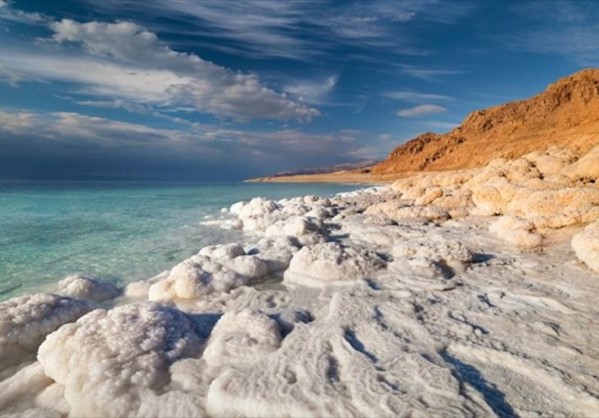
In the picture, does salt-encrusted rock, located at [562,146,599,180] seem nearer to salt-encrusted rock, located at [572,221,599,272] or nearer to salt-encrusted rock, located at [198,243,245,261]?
salt-encrusted rock, located at [572,221,599,272]

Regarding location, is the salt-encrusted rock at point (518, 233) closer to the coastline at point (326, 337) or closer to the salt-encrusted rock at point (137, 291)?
the coastline at point (326, 337)

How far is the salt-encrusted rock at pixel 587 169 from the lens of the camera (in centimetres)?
1113

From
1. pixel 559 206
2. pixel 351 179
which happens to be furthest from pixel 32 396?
pixel 351 179

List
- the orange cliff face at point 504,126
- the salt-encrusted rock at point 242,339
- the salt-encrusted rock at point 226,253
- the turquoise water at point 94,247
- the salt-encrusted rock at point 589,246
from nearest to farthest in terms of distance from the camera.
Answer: the salt-encrusted rock at point 242,339, the salt-encrusted rock at point 589,246, the salt-encrusted rock at point 226,253, the turquoise water at point 94,247, the orange cliff face at point 504,126

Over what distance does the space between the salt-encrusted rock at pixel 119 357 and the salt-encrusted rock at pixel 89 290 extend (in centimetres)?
Answer: 244

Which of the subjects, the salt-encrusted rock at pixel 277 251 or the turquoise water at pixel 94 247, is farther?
the turquoise water at pixel 94 247

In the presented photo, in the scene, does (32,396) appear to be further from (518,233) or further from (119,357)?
(518,233)

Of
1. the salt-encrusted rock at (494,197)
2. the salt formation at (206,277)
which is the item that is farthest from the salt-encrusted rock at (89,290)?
the salt-encrusted rock at (494,197)

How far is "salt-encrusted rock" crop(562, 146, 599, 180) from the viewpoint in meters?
11.1

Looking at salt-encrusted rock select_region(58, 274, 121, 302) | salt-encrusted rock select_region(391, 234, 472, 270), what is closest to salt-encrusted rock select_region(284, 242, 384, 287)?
salt-encrusted rock select_region(391, 234, 472, 270)

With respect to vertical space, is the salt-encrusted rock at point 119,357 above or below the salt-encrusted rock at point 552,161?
below

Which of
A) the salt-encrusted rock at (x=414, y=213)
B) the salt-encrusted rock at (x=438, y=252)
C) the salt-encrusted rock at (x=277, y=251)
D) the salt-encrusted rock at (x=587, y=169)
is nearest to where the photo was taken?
the salt-encrusted rock at (x=438, y=252)

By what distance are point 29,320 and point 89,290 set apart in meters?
1.87

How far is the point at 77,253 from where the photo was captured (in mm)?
9969
